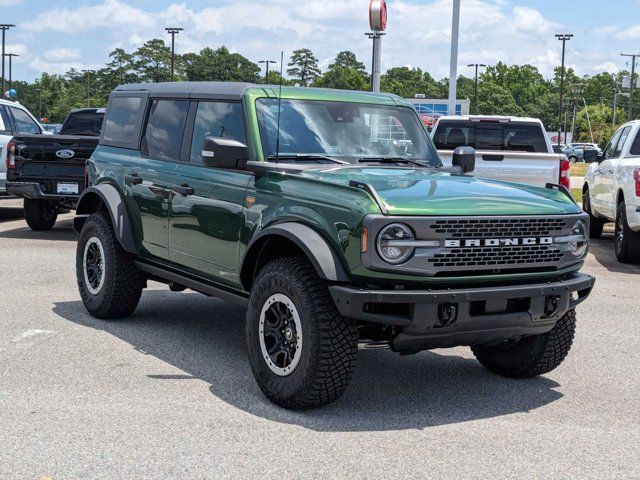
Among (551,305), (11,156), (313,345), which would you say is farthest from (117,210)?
(11,156)

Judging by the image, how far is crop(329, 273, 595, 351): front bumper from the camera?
5.04 metres

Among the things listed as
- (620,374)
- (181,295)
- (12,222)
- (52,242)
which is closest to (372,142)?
(620,374)

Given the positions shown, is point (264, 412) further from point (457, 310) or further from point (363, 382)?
point (457, 310)

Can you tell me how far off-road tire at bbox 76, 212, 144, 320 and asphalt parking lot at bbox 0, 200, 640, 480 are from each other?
5.0 inches

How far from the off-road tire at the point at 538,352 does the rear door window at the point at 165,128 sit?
2635 millimetres

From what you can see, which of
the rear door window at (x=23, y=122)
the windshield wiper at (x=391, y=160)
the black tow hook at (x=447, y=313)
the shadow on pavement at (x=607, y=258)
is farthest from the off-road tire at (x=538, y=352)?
the rear door window at (x=23, y=122)

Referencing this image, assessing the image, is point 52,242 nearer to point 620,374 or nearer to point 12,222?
point 12,222

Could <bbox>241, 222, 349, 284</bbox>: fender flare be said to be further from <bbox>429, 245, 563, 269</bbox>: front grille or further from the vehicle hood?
<bbox>429, 245, 563, 269</bbox>: front grille

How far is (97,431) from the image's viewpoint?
4973 millimetres

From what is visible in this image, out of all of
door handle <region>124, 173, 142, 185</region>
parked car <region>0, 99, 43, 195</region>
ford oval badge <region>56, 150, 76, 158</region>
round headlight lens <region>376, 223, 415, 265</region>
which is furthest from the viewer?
parked car <region>0, 99, 43, 195</region>

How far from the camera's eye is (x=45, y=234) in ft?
48.1

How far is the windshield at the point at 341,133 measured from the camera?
6.35m

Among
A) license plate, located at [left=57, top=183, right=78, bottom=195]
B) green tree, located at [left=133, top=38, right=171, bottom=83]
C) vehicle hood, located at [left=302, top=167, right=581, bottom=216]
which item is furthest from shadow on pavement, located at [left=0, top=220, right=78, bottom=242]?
green tree, located at [left=133, top=38, right=171, bottom=83]

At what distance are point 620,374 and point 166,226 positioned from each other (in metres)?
3.31
